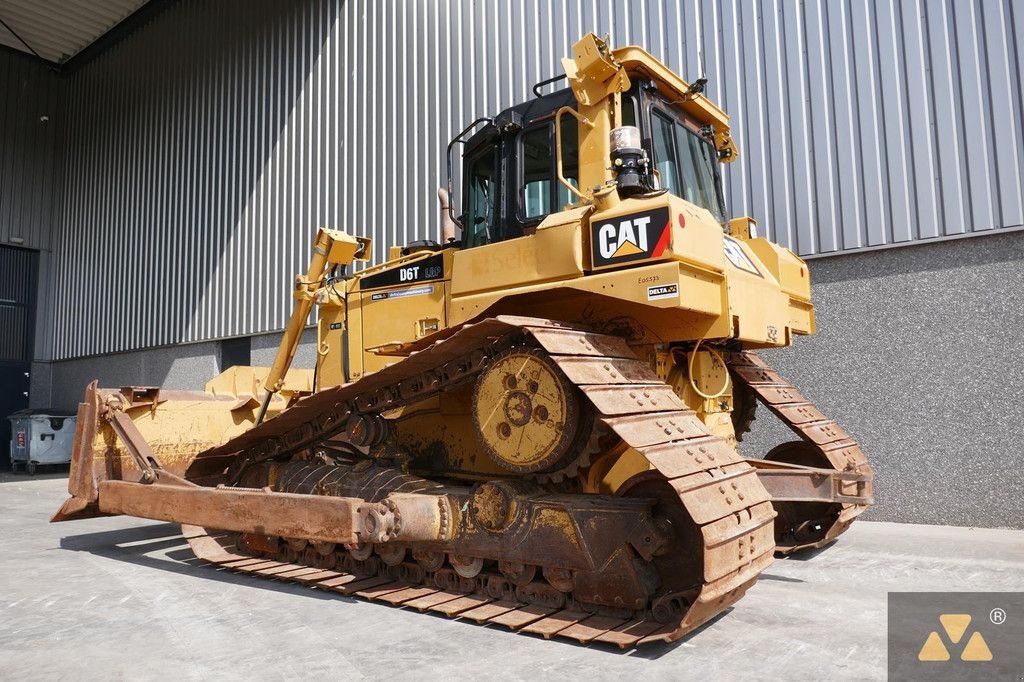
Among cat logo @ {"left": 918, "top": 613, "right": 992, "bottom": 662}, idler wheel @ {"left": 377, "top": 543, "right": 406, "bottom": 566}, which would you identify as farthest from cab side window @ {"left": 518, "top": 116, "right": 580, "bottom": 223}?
cat logo @ {"left": 918, "top": 613, "right": 992, "bottom": 662}

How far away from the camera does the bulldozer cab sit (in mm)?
5129

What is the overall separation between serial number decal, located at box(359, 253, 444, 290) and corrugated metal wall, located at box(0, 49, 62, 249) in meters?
18.7

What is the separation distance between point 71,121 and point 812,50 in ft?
67.3

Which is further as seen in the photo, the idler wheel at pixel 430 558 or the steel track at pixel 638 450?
the idler wheel at pixel 430 558

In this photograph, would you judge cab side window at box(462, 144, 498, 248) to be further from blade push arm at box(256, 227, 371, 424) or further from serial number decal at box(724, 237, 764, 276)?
blade push arm at box(256, 227, 371, 424)

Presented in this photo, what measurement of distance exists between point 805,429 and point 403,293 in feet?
11.7

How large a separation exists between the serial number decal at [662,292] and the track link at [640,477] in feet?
1.46

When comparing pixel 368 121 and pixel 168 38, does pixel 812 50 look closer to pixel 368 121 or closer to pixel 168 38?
pixel 368 121

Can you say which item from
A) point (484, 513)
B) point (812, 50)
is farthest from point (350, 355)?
point (812, 50)

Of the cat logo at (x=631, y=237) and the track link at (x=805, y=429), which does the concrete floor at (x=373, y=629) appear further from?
the cat logo at (x=631, y=237)

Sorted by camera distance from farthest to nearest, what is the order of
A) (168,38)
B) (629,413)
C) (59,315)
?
(59,315), (168,38), (629,413)

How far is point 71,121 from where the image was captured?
2084 centimetres

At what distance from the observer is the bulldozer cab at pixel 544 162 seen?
16.8ft

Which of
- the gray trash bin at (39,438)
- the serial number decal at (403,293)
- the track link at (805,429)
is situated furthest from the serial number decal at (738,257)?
the gray trash bin at (39,438)
